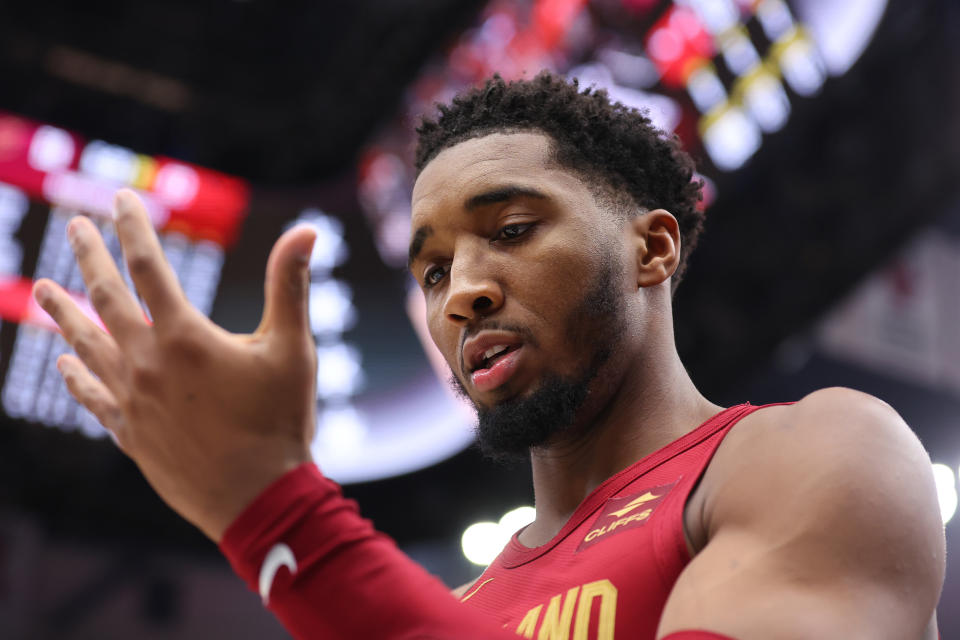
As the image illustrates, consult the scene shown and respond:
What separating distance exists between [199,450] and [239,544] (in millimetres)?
112

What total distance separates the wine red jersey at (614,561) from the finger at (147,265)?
687mm

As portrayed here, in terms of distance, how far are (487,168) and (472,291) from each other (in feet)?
0.88

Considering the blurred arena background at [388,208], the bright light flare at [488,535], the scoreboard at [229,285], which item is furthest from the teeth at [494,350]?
the bright light flare at [488,535]

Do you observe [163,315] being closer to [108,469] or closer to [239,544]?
[239,544]

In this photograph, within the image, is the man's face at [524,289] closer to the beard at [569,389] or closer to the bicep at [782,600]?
the beard at [569,389]

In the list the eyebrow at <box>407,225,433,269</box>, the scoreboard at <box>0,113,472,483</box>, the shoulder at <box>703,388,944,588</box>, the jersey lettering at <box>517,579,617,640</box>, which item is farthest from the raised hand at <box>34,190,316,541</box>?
the scoreboard at <box>0,113,472,483</box>

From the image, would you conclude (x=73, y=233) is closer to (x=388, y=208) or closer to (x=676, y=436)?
(x=676, y=436)

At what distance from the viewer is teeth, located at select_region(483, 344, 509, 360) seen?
1.66 metres

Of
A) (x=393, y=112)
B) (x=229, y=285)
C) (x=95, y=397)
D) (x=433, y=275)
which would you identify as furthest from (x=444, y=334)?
(x=393, y=112)

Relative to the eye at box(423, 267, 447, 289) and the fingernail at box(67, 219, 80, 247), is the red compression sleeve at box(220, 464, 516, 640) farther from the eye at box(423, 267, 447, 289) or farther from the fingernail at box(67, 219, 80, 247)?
the eye at box(423, 267, 447, 289)

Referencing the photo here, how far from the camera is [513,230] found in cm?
170

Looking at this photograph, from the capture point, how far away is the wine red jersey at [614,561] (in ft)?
4.19

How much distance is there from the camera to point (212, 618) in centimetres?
994

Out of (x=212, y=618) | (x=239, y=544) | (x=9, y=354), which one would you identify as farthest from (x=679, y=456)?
(x=212, y=618)
